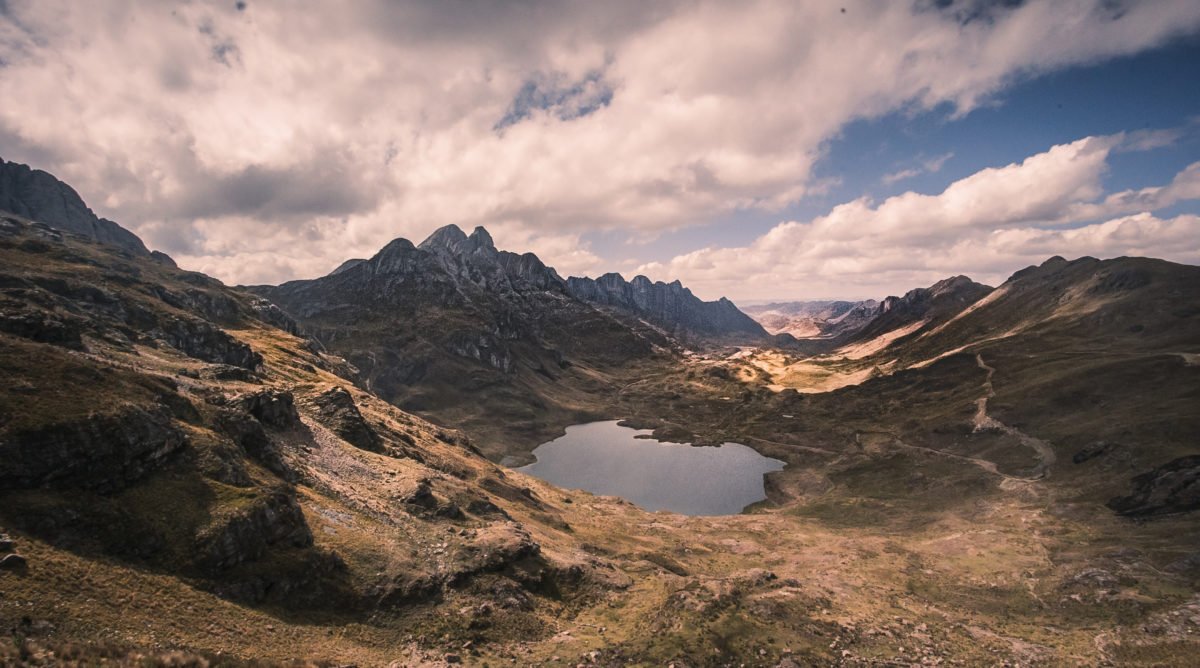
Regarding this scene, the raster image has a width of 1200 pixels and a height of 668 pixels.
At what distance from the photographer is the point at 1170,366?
410 ft

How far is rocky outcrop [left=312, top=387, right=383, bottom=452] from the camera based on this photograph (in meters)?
75.2

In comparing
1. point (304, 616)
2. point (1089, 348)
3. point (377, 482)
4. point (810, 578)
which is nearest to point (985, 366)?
point (1089, 348)

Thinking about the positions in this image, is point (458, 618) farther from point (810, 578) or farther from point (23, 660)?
point (810, 578)

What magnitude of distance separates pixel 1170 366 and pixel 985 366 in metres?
56.8

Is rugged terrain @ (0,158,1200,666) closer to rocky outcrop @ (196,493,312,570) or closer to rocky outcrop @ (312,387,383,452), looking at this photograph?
rocky outcrop @ (196,493,312,570)

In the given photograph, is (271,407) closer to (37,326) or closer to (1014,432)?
(37,326)

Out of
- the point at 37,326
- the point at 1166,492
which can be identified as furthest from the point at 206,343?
the point at 1166,492

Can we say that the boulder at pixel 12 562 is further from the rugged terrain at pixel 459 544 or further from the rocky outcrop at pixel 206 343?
the rocky outcrop at pixel 206 343

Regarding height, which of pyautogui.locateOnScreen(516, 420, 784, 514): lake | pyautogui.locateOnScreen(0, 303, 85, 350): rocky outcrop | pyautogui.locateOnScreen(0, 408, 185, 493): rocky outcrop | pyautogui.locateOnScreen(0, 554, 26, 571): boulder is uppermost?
pyautogui.locateOnScreen(0, 303, 85, 350): rocky outcrop

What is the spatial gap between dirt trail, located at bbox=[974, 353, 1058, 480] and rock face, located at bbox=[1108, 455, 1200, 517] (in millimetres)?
22359

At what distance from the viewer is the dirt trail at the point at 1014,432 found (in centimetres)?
10935

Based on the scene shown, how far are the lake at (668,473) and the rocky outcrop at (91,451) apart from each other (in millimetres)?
106699

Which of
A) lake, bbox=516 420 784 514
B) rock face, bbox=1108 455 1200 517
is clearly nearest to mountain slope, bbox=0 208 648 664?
lake, bbox=516 420 784 514

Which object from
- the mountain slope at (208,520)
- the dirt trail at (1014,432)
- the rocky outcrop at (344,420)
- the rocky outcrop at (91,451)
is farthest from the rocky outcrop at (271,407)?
the dirt trail at (1014,432)
